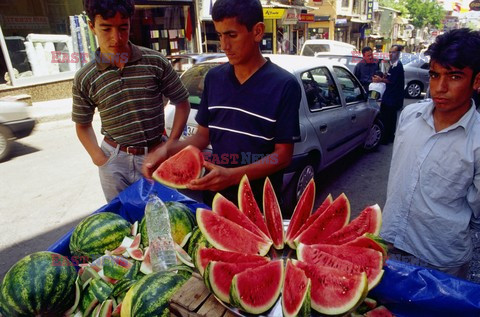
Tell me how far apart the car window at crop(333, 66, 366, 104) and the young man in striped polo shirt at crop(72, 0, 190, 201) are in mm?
→ 4214

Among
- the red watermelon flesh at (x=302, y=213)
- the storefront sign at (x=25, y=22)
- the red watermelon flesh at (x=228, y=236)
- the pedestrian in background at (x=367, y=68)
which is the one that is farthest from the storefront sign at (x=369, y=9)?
the red watermelon flesh at (x=228, y=236)

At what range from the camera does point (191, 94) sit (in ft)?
16.6

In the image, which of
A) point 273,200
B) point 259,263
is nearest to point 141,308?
point 259,263

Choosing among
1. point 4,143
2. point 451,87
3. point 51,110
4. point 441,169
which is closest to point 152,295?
point 441,169

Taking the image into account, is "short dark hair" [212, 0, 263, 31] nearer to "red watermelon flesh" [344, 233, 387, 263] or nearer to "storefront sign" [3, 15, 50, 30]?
"red watermelon flesh" [344, 233, 387, 263]

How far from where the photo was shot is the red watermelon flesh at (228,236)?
5.16 feet

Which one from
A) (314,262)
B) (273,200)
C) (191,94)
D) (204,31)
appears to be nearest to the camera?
(314,262)

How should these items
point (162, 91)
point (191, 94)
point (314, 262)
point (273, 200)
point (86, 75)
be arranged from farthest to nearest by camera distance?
point (191, 94) → point (162, 91) → point (86, 75) → point (273, 200) → point (314, 262)

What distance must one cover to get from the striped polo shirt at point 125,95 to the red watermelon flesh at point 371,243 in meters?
1.99

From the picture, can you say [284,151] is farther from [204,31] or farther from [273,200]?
[204,31]

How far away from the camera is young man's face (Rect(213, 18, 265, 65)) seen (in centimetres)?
206

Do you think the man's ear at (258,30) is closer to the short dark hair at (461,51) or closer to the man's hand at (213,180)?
the man's hand at (213,180)

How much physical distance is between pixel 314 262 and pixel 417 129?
129cm

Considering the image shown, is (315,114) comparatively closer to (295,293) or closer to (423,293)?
(423,293)
